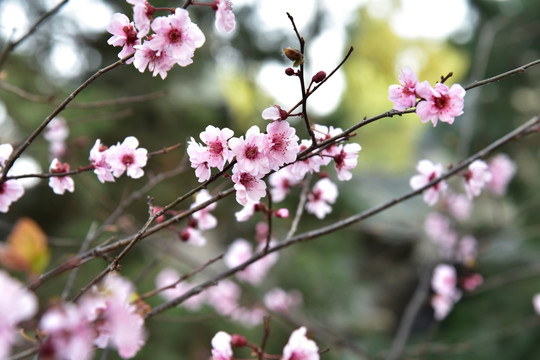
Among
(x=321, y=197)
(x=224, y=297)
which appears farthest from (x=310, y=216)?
(x=321, y=197)

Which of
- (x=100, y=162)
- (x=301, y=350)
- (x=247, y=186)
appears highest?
(x=100, y=162)

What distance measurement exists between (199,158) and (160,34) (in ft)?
0.79

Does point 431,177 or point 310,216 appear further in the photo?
point 310,216

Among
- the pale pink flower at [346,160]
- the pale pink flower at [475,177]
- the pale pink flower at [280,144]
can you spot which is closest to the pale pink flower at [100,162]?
the pale pink flower at [280,144]

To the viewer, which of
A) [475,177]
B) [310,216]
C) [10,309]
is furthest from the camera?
[310,216]

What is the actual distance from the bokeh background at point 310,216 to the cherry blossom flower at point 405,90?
1214 mm

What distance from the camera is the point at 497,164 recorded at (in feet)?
8.66

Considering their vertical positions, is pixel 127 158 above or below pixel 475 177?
below

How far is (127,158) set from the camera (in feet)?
3.24

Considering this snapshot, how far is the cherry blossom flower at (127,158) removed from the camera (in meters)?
0.96

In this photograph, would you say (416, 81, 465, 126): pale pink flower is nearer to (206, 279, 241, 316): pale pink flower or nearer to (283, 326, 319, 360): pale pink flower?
(283, 326, 319, 360): pale pink flower

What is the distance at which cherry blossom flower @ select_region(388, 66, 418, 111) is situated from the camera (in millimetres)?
838

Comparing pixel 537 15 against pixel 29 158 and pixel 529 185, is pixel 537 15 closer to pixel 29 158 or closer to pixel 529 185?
pixel 529 185

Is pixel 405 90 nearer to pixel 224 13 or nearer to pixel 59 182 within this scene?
pixel 224 13
